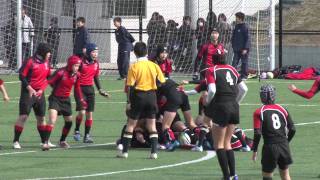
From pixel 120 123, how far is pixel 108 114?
1.96m

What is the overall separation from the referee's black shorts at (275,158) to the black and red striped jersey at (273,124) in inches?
4.2

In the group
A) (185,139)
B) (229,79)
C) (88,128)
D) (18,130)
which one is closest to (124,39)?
(88,128)

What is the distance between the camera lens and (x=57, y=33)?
38156 millimetres

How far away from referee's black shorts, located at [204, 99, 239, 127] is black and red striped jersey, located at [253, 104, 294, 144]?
1227 mm

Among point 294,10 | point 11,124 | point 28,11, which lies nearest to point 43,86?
point 11,124

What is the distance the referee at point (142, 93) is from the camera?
17562 millimetres

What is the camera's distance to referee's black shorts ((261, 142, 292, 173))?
13625 mm

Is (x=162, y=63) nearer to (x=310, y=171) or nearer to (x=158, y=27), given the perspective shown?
(x=310, y=171)

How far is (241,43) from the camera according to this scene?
3294 centimetres

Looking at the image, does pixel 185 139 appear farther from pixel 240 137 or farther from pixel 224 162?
pixel 224 162

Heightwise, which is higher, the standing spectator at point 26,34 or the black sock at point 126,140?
the standing spectator at point 26,34

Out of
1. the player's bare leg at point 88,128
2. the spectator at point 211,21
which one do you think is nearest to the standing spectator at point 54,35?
the spectator at point 211,21

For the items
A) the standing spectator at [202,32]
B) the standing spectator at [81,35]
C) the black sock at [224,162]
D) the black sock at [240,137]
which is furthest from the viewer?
the standing spectator at [202,32]

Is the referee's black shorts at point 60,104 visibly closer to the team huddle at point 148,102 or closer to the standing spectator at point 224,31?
the team huddle at point 148,102
